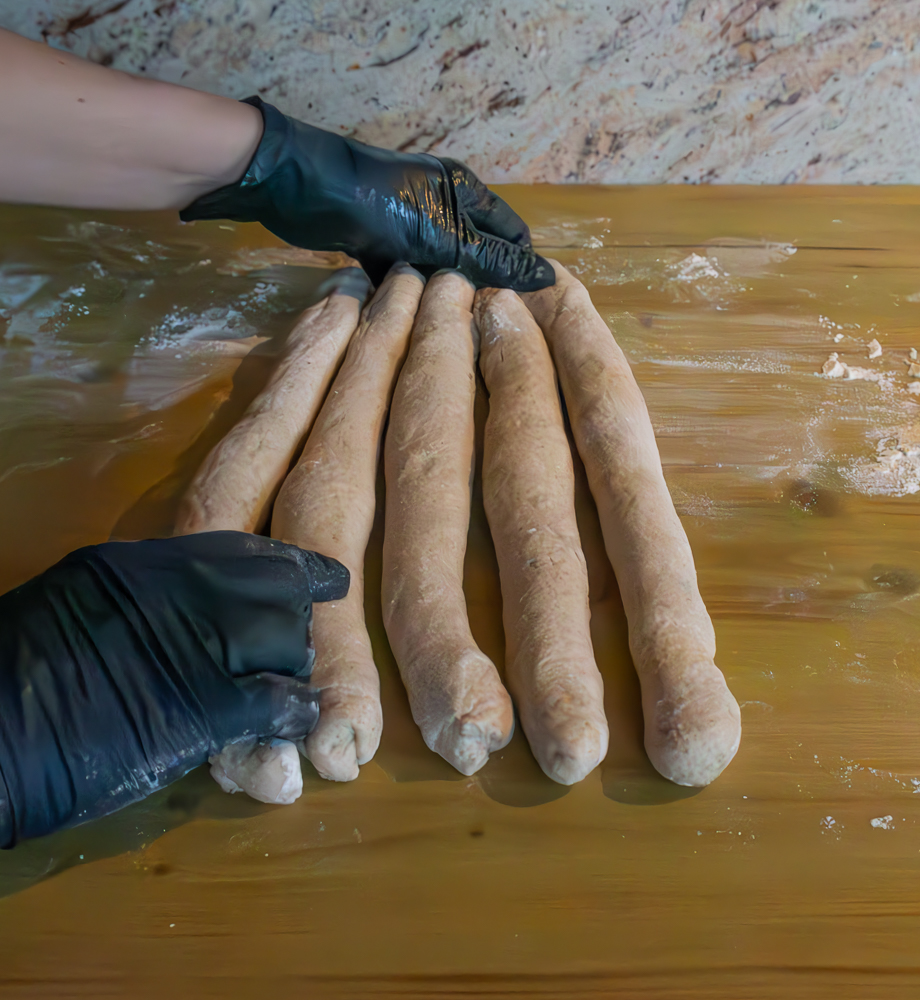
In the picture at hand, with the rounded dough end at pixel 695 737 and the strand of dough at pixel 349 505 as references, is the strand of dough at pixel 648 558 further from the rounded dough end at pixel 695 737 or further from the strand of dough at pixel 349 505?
the strand of dough at pixel 349 505

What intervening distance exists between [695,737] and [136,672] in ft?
3.03

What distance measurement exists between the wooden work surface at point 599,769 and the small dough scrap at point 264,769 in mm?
49

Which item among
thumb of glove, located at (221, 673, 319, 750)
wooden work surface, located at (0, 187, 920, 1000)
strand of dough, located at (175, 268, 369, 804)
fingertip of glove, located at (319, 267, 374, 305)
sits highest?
fingertip of glove, located at (319, 267, 374, 305)

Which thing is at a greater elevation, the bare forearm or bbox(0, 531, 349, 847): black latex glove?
the bare forearm

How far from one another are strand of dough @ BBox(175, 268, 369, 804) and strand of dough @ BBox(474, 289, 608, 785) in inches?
16.5

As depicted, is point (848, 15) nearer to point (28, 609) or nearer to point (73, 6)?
point (73, 6)

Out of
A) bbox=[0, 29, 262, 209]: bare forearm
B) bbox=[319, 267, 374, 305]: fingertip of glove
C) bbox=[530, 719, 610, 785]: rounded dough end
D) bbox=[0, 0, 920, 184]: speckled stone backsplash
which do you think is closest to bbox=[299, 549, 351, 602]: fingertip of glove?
bbox=[530, 719, 610, 785]: rounded dough end

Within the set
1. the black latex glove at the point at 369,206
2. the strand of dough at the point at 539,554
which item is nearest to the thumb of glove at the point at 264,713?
the strand of dough at the point at 539,554

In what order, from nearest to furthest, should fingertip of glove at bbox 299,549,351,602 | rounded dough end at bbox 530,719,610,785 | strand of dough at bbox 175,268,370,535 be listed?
rounded dough end at bbox 530,719,610,785, fingertip of glove at bbox 299,549,351,602, strand of dough at bbox 175,268,370,535

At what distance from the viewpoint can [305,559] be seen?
4.33ft

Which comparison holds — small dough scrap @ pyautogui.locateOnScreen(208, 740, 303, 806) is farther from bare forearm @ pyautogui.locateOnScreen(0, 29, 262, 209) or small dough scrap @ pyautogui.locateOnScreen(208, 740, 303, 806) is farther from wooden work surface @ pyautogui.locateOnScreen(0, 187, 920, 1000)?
bare forearm @ pyautogui.locateOnScreen(0, 29, 262, 209)

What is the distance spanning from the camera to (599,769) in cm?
126

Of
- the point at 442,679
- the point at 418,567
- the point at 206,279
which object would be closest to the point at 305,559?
the point at 418,567

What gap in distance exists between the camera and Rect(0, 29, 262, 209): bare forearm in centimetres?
169
